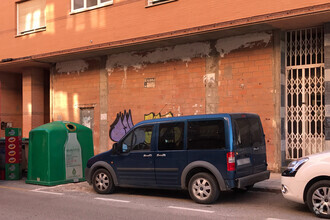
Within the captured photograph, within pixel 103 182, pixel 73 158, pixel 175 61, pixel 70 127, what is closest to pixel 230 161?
pixel 103 182

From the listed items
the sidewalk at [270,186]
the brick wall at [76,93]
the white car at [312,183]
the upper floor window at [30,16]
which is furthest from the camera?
the upper floor window at [30,16]

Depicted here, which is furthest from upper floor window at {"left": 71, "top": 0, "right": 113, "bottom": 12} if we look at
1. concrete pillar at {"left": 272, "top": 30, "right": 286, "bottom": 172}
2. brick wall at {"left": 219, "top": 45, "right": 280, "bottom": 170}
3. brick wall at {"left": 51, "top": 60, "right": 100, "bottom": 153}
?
concrete pillar at {"left": 272, "top": 30, "right": 286, "bottom": 172}

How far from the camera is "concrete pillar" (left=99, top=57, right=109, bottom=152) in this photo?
50.1 feet

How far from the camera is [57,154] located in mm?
10133

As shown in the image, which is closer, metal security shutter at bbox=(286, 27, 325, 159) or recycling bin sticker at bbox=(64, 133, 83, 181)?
recycling bin sticker at bbox=(64, 133, 83, 181)

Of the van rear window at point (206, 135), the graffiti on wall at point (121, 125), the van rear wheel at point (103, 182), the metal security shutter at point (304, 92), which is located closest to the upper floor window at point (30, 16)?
the graffiti on wall at point (121, 125)

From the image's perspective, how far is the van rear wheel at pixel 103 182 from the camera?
8789mm

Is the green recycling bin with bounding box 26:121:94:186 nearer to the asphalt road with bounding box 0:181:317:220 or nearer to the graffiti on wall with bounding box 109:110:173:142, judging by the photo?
the asphalt road with bounding box 0:181:317:220

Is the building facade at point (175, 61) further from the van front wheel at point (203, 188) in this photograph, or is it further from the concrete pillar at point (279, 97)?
the van front wheel at point (203, 188)

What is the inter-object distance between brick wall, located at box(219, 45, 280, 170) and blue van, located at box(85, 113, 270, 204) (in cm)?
326

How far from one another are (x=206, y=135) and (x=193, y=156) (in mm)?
493

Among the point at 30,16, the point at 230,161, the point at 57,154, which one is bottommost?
the point at 57,154

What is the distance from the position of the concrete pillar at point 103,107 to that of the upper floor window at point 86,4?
2.06 m

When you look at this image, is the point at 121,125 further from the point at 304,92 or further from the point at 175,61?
the point at 304,92
